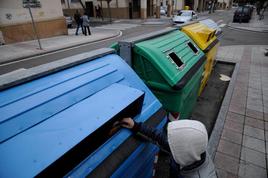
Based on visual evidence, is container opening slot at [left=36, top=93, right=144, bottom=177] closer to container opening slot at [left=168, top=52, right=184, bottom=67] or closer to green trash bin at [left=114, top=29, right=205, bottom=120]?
green trash bin at [left=114, top=29, right=205, bottom=120]

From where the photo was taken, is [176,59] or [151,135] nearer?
[151,135]

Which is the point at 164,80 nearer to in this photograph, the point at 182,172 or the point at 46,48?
the point at 182,172

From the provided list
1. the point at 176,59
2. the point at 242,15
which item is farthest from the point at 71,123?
the point at 242,15

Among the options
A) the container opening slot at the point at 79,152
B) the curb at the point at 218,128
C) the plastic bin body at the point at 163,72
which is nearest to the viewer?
the container opening slot at the point at 79,152

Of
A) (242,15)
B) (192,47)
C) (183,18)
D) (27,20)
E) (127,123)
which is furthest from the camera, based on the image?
(242,15)

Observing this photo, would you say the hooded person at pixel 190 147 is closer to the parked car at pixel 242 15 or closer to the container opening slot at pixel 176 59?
the container opening slot at pixel 176 59

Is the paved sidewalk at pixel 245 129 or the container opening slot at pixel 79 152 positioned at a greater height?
the container opening slot at pixel 79 152

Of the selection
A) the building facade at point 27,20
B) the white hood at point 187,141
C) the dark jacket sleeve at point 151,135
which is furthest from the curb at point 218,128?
the building facade at point 27,20

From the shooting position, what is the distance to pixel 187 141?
1.31 metres

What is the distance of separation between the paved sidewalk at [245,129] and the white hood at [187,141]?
180 centimetres

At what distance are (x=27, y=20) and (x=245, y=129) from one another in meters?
13.7

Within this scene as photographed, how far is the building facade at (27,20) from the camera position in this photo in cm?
1121

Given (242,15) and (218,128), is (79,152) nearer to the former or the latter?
(218,128)

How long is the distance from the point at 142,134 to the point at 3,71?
798cm
